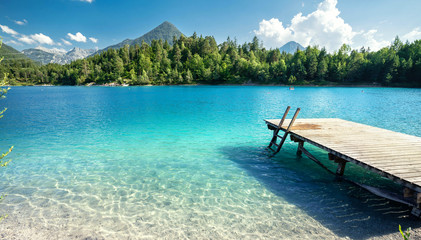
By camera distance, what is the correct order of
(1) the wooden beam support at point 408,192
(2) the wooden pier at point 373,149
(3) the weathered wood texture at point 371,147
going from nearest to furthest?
(1) the wooden beam support at point 408,192 → (2) the wooden pier at point 373,149 → (3) the weathered wood texture at point 371,147

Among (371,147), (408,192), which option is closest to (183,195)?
(408,192)

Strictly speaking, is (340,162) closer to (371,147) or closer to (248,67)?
(371,147)

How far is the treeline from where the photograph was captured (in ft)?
416

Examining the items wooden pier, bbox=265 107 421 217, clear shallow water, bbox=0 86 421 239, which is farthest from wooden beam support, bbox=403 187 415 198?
clear shallow water, bbox=0 86 421 239

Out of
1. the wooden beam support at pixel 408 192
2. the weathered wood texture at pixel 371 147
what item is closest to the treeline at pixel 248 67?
the weathered wood texture at pixel 371 147

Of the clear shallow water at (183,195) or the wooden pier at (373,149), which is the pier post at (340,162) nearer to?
the wooden pier at (373,149)

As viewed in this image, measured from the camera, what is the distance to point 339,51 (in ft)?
495

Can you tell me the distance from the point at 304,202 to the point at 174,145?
11.3m

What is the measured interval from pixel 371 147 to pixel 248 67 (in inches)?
6133

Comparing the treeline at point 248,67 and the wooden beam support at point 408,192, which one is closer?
the wooden beam support at point 408,192

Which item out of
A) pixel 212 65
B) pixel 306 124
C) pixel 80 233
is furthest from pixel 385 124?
pixel 212 65

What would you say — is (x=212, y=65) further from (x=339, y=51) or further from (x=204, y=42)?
(x=339, y=51)

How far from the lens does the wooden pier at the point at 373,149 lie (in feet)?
24.8

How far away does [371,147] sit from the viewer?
10.4 metres
